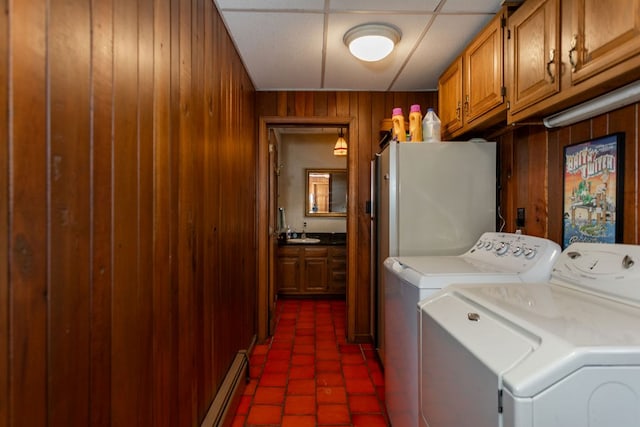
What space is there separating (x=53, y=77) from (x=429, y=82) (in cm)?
260

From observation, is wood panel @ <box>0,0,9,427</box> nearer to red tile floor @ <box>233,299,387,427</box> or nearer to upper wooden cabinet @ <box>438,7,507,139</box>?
red tile floor @ <box>233,299,387,427</box>

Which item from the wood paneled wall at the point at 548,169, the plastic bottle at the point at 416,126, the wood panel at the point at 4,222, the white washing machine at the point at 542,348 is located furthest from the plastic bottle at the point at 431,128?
the wood panel at the point at 4,222

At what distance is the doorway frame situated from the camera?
2.91 meters

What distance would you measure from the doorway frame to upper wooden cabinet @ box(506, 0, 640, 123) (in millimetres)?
1468

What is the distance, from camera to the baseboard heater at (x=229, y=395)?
1636mm

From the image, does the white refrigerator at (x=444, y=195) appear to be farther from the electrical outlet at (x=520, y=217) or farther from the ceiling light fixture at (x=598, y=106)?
the ceiling light fixture at (x=598, y=106)

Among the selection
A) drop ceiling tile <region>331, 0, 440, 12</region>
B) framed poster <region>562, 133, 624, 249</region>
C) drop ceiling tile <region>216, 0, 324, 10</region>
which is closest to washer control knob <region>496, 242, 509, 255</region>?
framed poster <region>562, 133, 624, 249</region>

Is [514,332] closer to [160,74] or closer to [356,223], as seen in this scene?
[160,74]

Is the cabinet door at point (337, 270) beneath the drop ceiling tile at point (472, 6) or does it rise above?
beneath

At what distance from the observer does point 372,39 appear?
6.24ft

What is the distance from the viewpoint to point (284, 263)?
4.19 m

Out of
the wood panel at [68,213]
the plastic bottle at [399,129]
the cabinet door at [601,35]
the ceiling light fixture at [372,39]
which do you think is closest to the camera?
the wood panel at [68,213]

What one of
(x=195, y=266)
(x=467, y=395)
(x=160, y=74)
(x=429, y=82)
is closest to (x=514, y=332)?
(x=467, y=395)

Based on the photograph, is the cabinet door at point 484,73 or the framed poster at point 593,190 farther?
the cabinet door at point 484,73
